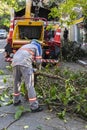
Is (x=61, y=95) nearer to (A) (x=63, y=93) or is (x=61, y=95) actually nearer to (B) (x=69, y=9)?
(A) (x=63, y=93)

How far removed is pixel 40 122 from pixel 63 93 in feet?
4.66

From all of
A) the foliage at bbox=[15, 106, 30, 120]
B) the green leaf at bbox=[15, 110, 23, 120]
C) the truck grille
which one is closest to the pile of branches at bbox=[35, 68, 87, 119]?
the foliage at bbox=[15, 106, 30, 120]

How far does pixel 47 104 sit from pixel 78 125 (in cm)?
138

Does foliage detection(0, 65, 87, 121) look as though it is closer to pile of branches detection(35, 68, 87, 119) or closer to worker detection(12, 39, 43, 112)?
pile of branches detection(35, 68, 87, 119)

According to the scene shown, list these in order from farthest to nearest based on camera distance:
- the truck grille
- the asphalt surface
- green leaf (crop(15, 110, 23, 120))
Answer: the truck grille
green leaf (crop(15, 110, 23, 120))
the asphalt surface

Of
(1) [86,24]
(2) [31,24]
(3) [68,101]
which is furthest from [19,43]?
(3) [68,101]

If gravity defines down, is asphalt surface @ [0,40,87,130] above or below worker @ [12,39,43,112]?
below

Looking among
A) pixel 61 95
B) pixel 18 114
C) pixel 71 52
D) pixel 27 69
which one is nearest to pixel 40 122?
pixel 18 114

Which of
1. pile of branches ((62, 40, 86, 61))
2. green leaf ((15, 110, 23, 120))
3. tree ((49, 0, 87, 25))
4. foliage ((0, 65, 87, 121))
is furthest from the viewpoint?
pile of branches ((62, 40, 86, 61))

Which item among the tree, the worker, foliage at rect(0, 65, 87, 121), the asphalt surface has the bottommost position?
the asphalt surface

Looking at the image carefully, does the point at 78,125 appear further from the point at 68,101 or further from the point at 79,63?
the point at 79,63

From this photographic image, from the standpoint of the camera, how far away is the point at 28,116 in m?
7.83

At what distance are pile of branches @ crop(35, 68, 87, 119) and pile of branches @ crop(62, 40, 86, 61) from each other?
10.5 m

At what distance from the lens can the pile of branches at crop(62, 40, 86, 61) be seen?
20.5m
